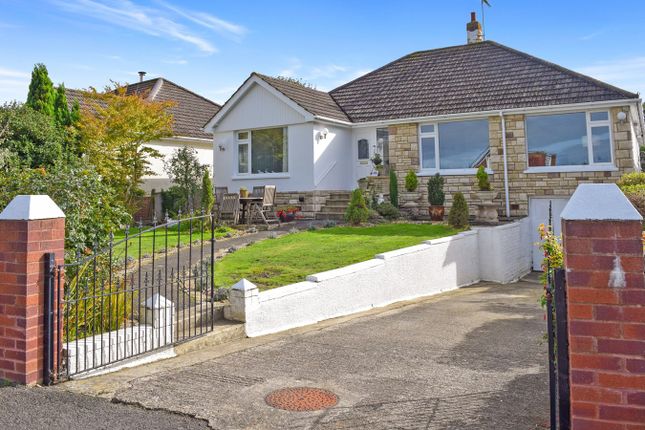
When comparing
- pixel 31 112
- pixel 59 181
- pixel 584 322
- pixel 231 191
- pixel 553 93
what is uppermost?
pixel 553 93

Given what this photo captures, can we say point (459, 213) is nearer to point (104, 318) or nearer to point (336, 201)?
point (336, 201)

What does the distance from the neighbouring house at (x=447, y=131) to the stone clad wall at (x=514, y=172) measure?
35 millimetres

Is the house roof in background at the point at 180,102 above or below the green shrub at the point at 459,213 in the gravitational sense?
above

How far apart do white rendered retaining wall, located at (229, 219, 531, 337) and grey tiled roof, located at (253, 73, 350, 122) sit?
832 centimetres

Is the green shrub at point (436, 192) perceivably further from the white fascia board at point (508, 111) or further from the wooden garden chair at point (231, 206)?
the wooden garden chair at point (231, 206)

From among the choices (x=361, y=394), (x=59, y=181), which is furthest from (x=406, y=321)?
(x=59, y=181)

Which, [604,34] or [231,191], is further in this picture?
[231,191]

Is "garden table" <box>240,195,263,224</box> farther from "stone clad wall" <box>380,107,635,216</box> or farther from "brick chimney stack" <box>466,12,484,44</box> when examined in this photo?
"brick chimney stack" <box>466,12,484,44</box>

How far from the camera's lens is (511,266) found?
14.1m

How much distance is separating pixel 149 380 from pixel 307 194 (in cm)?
1426

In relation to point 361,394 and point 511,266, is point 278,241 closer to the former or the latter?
point 511,266

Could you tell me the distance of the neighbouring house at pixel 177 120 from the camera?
22014 millimetres

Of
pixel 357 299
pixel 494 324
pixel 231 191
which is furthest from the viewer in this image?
pixel 231 191

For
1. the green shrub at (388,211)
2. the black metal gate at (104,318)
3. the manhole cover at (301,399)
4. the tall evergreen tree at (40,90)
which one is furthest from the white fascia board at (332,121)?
the manhole cover at (301,399)
